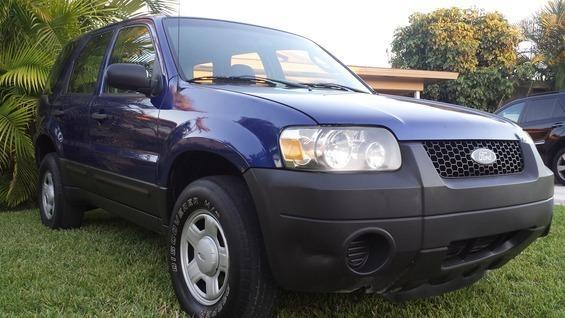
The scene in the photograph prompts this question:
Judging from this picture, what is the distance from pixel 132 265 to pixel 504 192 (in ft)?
7.83

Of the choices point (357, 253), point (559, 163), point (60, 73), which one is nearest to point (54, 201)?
point (60, 73)

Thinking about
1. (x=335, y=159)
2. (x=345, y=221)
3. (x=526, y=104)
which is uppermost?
(x=335, y=159)

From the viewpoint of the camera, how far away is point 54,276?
11.0 feet

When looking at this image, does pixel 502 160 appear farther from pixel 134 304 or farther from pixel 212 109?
pixel 134 304

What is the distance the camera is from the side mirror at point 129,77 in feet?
9.91

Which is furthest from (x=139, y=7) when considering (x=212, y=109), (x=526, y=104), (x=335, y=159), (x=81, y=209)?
(x=526, y=104)

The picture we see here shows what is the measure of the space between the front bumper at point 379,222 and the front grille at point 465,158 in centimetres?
5

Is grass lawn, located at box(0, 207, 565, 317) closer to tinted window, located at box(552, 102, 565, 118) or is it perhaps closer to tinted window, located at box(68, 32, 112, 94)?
tinted window, located at box(68, 32, 112, 94)

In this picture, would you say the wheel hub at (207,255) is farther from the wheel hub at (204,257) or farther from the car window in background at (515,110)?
the car window in background at (515,110)

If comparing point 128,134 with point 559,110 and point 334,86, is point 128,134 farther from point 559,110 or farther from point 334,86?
point 559,110

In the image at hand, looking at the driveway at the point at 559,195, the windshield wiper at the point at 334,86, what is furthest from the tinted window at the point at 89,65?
the driveway at the point at 559,195

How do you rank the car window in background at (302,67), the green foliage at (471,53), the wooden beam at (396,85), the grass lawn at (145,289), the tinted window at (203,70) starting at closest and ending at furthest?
the grass lawn at (145,289) < the tinted window at (203,70) < the car window in background at (302,67) < the wooden beam at (396,85) < the green foliage at (471,53)

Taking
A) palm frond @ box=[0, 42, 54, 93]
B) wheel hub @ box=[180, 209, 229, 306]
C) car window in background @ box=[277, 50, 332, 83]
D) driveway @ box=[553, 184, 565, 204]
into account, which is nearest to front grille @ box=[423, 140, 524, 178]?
wheel hub @ box=[180, 209, 229, 306]

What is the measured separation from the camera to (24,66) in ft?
20.1
